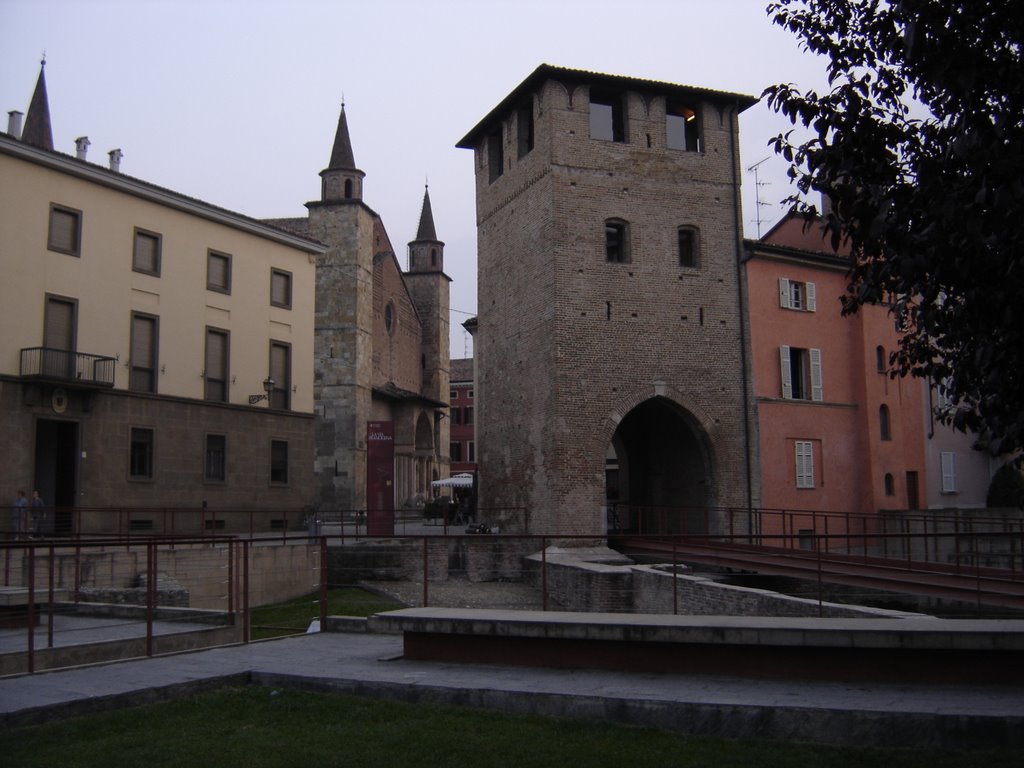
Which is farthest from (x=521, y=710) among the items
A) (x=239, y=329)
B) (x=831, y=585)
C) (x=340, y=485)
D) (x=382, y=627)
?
(x=340, y=485)

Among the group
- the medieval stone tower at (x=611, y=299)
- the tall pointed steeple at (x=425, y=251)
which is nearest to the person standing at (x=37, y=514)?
the medieval stone tower at (x=611, y=299)

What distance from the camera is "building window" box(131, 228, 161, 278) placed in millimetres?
27797

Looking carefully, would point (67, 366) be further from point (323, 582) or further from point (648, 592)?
point (323, 582)

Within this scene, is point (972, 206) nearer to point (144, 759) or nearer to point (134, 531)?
point (144, 759)

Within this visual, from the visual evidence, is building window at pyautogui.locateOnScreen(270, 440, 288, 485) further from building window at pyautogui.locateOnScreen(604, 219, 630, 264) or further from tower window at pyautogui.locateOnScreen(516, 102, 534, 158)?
building window at pyautogui.locateOnScreen(604, 219, 630, 264)

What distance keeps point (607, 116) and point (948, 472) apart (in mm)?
16534

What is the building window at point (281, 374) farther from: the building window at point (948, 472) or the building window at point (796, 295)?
the building window at point (948, 472)

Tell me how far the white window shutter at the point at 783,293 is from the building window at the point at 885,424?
490 cm

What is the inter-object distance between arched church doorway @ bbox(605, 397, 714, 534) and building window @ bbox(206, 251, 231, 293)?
1319 centimetres

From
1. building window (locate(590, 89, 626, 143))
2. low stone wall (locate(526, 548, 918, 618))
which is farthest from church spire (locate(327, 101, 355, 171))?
low stone wall (locate(526, 548, 918, 618))

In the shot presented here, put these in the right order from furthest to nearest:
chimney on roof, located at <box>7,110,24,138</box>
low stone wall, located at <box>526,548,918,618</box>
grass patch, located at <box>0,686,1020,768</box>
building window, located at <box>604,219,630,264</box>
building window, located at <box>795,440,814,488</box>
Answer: chimney on roof, located at <box>7,110,24,138</box>, building window, located at <box>795,440,814,488</box>, building window, located at <box>604,219,630,264</box>, low stone wall, located at <box>526,548,918,618</box>, grass patch, located at <box>0,686,1020,768</box>

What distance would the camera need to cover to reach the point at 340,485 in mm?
46188

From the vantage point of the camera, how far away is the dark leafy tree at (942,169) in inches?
257

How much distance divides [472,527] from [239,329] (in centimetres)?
980
